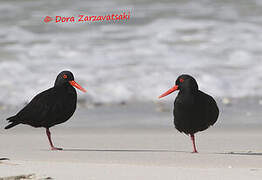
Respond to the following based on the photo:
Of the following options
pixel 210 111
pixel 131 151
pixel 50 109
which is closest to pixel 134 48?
pixel 50 109

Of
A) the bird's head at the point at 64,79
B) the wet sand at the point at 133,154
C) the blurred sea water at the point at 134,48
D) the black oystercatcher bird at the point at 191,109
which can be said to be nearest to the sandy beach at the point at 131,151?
the wet sand at the point at 133,154

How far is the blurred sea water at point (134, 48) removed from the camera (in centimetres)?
1027

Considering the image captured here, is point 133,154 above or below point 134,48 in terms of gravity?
below

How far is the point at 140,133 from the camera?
24.9 feet

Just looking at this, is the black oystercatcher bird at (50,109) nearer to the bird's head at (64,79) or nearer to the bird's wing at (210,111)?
the bird's head at (64,79)

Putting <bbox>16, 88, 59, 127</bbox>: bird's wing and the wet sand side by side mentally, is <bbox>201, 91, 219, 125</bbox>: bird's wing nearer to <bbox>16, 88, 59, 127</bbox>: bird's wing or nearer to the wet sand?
the wet sand

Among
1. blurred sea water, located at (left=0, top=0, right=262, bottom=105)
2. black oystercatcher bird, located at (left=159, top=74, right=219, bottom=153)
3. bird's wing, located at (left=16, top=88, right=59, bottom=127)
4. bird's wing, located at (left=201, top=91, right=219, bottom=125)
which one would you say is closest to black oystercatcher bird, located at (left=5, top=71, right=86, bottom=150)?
bird's wing, located at (left=16, top=88, right=59, bottom=127)

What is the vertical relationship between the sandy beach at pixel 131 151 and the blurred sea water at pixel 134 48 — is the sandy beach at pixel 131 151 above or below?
below

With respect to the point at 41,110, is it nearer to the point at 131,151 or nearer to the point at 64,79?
the point at 64,79

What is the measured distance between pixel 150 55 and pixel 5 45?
309 cm

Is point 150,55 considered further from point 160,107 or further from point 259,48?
point 160,107

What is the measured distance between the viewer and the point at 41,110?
6230 mm

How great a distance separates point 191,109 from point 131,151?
67 centimetres

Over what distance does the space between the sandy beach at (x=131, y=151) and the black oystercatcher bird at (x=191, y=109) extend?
26 cm
